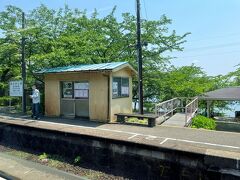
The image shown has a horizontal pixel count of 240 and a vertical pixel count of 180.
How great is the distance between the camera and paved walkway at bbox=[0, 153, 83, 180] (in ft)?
20.9

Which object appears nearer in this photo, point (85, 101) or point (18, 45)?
point (85, 101)

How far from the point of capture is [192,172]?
5520 mm

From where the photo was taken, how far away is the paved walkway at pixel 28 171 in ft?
20.9

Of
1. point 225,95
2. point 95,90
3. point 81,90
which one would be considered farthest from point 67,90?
point 225,95

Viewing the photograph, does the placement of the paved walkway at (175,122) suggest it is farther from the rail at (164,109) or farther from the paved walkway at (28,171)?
the paved walkway at (28,171)

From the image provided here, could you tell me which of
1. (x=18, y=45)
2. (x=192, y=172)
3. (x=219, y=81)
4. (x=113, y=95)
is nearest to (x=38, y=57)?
(x=18, y=45)

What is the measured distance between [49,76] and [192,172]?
912 cm

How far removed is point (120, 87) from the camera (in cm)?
1175

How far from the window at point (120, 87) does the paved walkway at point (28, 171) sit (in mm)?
4862

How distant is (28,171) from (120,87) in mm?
6092

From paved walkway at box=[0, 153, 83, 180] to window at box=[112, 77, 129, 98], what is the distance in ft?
16.0

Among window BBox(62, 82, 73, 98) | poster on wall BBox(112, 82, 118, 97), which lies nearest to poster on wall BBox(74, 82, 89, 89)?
window BBox(62, 82, 73, 98)

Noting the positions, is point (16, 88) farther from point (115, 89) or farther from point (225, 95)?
point (225, 95)

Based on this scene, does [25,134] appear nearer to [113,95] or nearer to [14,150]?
[14,150]
